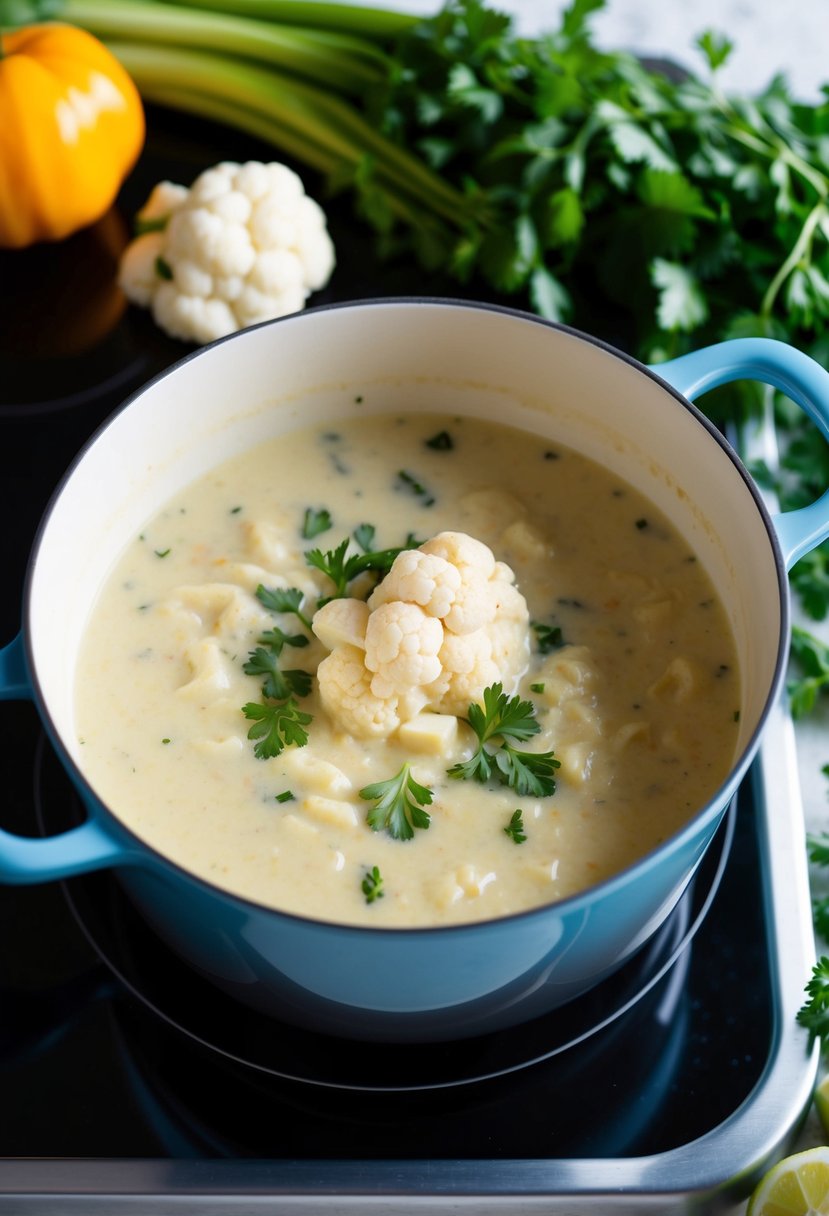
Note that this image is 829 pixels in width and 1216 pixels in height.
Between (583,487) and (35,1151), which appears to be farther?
(583,487)

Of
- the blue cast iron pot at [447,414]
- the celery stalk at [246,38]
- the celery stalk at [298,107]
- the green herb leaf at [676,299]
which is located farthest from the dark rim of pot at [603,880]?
the celery stalk at [246,38]

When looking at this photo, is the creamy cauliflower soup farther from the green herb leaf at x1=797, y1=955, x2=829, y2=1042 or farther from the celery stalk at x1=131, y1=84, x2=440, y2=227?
the celery stalk at x1=131, y1=84, x2=440, y2=227

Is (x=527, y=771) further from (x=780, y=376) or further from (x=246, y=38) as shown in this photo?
(x=246, y=38)

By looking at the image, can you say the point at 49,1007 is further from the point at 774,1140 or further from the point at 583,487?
the point at 583,487

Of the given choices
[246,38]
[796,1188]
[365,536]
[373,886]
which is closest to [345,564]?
[365,536]

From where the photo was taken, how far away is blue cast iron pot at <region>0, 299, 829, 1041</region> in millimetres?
1233

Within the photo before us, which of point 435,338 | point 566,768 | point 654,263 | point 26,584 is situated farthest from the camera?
point 654,263

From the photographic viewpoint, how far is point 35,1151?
1.46 m

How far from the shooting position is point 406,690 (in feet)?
4.98

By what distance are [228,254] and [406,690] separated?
0.83m

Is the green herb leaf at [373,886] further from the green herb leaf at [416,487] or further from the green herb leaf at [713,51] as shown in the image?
the green herb leaf at [713,51]

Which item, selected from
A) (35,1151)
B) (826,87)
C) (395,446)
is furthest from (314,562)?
(826,87)

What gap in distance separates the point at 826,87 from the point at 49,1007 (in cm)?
172

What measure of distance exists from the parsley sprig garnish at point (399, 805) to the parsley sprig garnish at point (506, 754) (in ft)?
0.18
